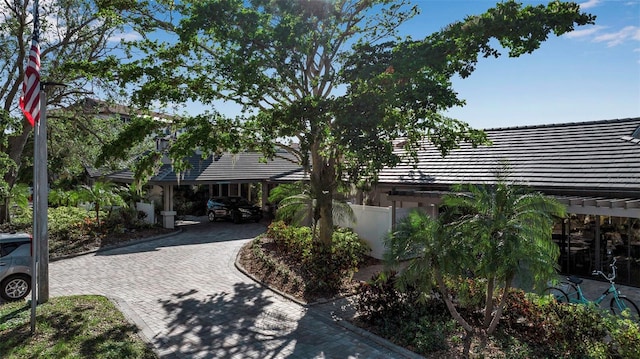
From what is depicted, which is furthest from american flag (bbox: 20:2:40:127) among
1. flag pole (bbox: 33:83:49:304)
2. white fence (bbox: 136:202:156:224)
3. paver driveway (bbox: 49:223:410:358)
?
Answer: white fence (bbox: 136:202:156:224)

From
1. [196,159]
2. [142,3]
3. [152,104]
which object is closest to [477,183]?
[152,104]

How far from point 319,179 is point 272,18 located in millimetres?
5098

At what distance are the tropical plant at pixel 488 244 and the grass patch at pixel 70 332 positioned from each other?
5036 millimetres

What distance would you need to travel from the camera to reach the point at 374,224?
16.2 metres

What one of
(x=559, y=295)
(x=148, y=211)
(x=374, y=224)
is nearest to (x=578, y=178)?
(x=559, y=295)

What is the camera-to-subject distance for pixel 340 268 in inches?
474

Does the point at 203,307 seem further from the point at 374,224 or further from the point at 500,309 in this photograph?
the point at 374,224

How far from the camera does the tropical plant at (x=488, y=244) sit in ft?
23.3

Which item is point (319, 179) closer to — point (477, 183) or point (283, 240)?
point (283, 240)

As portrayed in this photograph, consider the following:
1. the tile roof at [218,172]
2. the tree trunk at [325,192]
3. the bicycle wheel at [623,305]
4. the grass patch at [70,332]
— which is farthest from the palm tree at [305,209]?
the bicycle wheel at [623,305]

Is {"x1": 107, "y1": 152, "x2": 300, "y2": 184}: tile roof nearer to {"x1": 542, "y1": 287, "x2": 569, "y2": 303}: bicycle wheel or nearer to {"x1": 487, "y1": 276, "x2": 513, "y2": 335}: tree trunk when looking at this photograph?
{"x1": 542, "y1": 287, "x2": 569, "y2": 303}: bicycle wheel

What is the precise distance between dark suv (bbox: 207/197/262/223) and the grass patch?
15406mm

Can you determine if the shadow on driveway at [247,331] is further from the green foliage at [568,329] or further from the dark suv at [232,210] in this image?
the dark suv at [232,210]

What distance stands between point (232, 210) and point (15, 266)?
1529 centimetres
